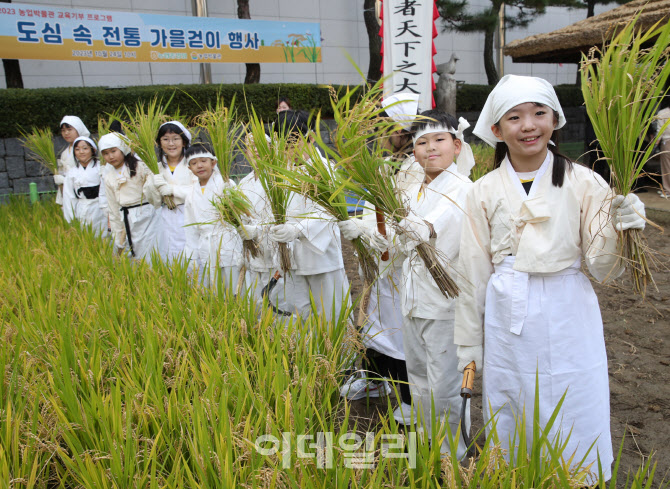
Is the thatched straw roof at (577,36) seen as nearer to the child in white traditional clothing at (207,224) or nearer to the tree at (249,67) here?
the tree at (249,67)

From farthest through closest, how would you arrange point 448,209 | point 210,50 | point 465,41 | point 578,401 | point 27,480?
point 465,41 < point 210,50 < point 448,209 < point 578,401 < point 27,480

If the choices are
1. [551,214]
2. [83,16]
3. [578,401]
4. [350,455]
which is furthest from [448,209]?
[83,16]

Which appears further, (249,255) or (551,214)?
(249,255)

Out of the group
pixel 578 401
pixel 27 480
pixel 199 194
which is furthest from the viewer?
pixel 199 194

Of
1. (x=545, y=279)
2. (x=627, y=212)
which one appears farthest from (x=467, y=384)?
(x=627, y=212)

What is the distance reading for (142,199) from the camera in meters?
4.99

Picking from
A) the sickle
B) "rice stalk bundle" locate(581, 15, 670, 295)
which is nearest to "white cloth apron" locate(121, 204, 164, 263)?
the sickle

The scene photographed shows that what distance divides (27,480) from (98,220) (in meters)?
5.06

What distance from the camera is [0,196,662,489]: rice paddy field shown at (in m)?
1.35

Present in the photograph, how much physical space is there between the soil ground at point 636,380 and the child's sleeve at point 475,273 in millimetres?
465

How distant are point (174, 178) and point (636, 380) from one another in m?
3.60

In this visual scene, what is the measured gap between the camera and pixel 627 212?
160cm

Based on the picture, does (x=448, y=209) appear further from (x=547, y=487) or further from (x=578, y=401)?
(x=547, y=487)

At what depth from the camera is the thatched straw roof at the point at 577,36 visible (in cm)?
687
